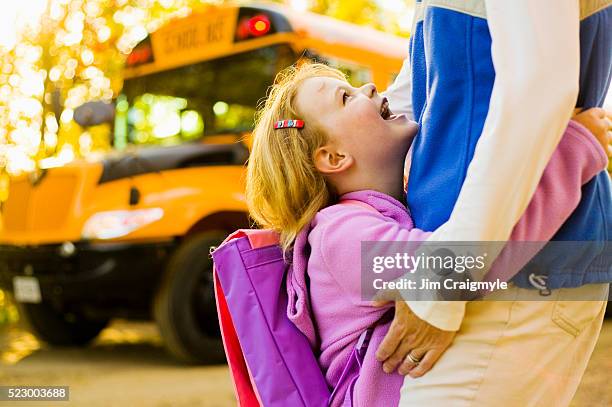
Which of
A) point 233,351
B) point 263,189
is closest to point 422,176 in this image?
point 263,189

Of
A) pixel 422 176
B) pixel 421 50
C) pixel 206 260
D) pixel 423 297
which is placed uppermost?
pixel 421 50

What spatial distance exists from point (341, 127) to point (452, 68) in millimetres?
325

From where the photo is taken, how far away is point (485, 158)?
1.17 meters

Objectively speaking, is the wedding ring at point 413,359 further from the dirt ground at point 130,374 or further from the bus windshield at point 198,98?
the bus windshield at point 198,98

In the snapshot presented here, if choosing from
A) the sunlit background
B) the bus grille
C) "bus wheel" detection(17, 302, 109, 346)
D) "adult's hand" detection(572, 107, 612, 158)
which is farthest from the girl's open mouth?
the sunlit background

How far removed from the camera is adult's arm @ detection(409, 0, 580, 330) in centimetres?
115

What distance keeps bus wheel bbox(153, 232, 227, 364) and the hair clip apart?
12.5ft

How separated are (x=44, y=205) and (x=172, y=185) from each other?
3.15ft

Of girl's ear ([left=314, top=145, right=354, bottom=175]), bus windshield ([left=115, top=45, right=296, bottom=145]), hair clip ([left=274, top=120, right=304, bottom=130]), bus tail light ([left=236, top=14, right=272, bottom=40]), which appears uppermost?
hair clip ([left=274, top=120, right=304, bottom=130])

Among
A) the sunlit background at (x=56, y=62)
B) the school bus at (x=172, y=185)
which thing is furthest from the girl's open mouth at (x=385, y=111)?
the sunlit background at (x=56, y=62)

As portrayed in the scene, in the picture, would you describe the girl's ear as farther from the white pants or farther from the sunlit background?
the sunlit background

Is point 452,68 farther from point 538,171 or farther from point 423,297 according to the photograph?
point 423,297

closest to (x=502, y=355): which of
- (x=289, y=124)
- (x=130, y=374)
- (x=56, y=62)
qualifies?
(x=289, y=124)

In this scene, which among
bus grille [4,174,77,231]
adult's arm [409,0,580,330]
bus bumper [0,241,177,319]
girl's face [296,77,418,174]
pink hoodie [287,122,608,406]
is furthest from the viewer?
bus grille [4,174,77,231]
